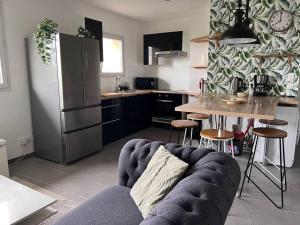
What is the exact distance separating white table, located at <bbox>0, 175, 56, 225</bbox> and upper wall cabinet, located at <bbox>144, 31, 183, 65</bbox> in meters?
4.16

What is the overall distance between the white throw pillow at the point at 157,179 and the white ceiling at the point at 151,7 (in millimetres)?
3303

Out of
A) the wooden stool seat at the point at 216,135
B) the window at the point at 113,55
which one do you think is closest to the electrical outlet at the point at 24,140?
the window at the point at 113,55

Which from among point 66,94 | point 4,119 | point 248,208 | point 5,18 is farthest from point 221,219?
point 5,18

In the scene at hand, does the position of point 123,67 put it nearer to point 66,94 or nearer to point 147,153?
point 66,94

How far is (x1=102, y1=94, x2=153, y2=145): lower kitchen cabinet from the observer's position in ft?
13.8

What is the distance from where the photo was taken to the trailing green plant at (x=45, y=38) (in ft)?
9.92

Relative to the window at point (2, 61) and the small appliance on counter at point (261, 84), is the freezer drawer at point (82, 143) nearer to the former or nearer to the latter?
the window at point (2, 61)

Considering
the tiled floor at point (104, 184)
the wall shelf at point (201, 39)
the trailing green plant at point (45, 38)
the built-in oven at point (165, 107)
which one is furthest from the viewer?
the built-in oven at point (165, 107)

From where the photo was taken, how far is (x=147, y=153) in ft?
5.81

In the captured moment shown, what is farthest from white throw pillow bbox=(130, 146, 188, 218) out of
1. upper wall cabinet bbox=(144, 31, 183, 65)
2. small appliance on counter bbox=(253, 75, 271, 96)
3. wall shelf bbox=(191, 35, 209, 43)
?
upper wall cabinet bbox=(144, 31, 183, 65)

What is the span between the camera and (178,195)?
1107mm

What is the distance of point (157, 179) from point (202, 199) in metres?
0.46

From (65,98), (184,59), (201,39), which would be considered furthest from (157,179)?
(184,59)

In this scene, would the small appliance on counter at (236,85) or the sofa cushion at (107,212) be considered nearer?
the sofa cushion at (107,212)
